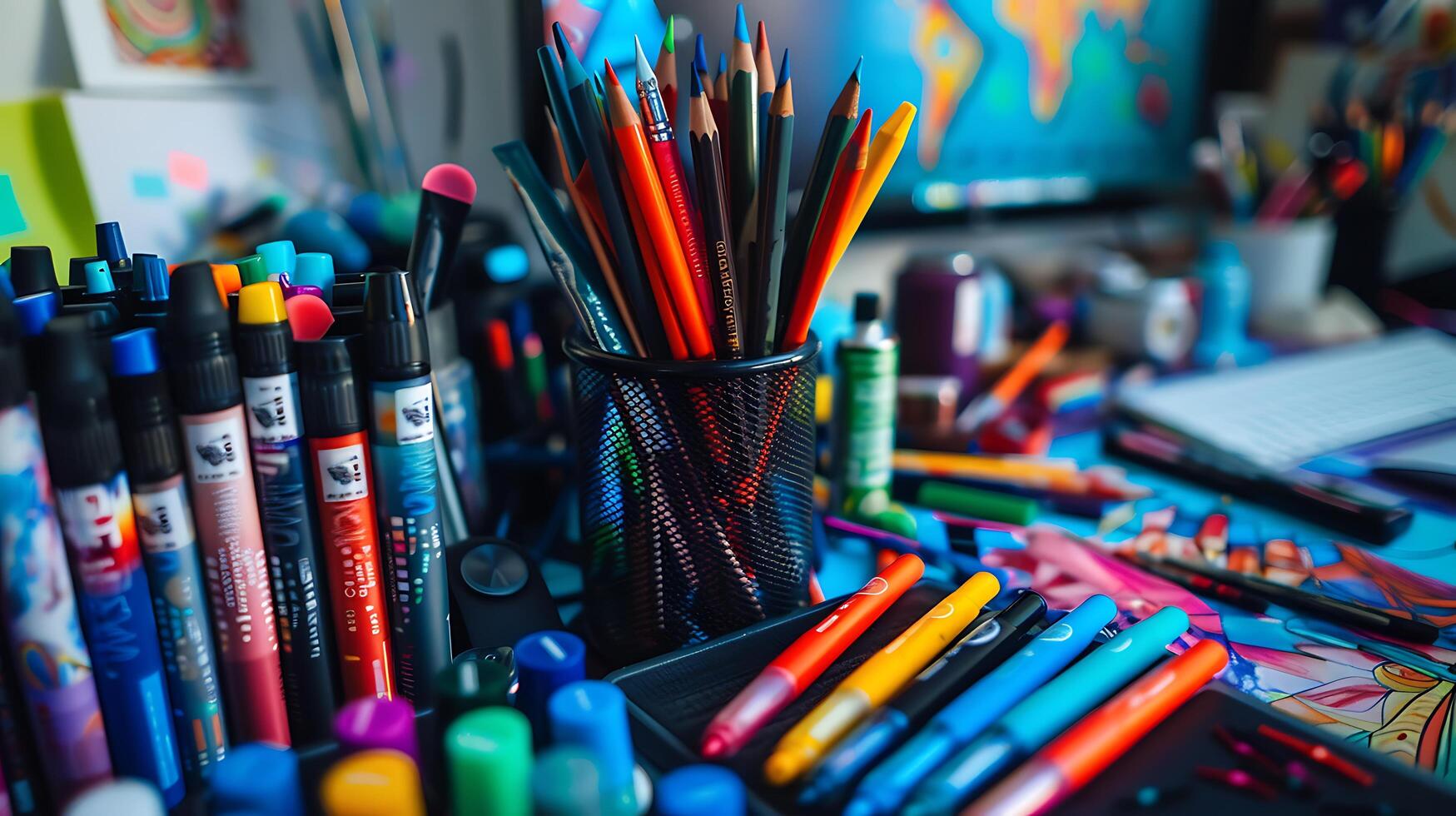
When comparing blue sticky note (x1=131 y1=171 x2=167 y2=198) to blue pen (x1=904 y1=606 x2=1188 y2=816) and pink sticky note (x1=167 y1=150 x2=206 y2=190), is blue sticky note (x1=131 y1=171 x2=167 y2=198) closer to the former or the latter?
pink sticky note (x1=167 y1=150 x2=206 y2=190)

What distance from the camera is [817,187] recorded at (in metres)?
0.39

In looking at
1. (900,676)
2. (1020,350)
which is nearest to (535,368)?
(900,676)

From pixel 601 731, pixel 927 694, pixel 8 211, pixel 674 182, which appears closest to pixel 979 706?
pixel 927 694

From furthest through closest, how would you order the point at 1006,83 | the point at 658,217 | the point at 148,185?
the point at 1006,83 < the point at 148,185 < the point at 658,217

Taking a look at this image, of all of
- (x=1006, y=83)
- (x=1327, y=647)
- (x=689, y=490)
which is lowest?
(x=1327, y=647)

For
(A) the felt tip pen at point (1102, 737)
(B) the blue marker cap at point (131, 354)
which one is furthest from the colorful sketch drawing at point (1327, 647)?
(B) the blue marker cap at point (131, 354)

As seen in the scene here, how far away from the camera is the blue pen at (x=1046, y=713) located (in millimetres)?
275

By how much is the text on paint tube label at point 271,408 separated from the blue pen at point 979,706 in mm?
231

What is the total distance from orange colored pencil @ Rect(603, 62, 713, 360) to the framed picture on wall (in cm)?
33

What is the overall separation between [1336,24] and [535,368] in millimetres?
1014

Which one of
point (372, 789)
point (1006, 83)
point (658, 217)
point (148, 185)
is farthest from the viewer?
point (1006, 83)

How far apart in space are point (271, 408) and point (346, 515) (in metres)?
0.05

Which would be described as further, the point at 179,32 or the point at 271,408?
the point at 179,32

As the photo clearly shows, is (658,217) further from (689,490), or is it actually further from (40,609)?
(40,609)
